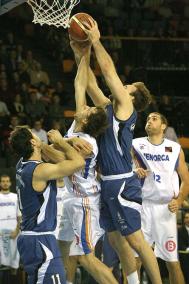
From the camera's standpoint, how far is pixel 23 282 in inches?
443

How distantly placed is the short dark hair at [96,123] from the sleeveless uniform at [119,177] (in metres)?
0.16

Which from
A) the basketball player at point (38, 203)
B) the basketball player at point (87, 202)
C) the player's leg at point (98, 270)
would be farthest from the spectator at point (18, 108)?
the basketball player at point (38, 203)

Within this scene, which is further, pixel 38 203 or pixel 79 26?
pixel 79 26

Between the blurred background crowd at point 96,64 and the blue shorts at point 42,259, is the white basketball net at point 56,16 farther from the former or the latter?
the blurred background crowd at point 96,64

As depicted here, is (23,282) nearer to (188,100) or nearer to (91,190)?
(91,190)

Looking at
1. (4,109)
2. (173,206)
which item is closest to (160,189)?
(173,206)

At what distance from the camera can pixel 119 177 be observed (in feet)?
25.9

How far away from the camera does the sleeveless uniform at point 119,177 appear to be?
7.83 meters

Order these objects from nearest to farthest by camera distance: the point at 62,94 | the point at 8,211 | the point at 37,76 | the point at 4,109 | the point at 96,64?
the point at 8,211, the point at 4,109, the point at 37,76, the point at 62,94, the point at 96,64

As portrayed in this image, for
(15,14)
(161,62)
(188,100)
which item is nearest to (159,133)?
(188,100)

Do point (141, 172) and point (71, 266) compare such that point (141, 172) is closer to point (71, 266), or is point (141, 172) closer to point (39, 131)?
point (71, 266)

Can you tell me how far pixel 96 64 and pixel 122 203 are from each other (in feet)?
36.0

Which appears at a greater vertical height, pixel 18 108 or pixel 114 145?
pixel 114 145

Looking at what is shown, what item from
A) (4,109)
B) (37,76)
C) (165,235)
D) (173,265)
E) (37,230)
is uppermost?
(37,76)
